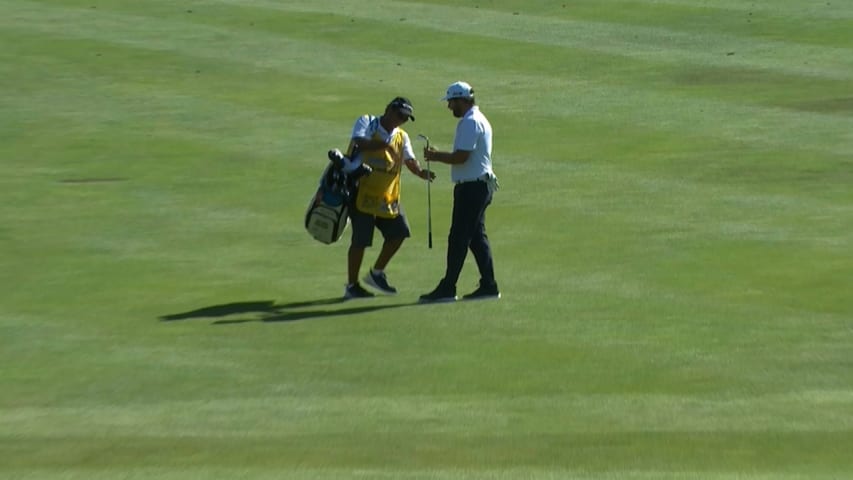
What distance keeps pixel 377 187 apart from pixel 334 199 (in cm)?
36

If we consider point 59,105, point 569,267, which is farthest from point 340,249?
point 59,105

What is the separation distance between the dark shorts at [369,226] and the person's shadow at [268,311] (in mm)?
515

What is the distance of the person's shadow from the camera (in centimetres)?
1370

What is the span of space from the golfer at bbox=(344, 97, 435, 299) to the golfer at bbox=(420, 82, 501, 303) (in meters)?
0.46

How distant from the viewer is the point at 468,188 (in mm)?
14078

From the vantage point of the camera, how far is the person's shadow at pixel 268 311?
13.7m

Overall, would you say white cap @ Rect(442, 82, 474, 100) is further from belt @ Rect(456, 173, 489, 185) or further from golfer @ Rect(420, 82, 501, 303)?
belt @ Rect(456, 173, 489, 185)

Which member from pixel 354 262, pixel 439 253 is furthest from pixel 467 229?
pixel 439 253

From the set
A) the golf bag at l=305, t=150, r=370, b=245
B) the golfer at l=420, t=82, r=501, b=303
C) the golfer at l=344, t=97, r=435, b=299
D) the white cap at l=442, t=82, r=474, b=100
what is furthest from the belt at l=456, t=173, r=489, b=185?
the golf bag at l=305, t=150, r=370, b=245

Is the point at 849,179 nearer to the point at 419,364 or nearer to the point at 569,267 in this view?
the point at 569,267

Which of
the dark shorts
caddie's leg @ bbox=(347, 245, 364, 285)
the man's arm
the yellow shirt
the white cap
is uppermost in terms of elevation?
the white cap

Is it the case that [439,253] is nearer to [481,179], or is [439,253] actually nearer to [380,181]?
[380,181]

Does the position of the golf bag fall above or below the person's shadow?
above

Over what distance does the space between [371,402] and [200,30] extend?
20.7m
